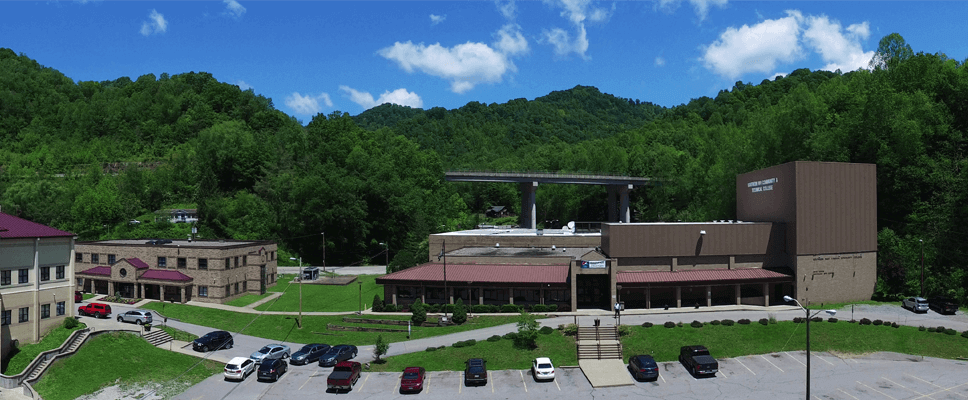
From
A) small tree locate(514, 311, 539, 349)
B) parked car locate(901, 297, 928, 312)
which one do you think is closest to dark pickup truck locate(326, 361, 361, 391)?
small tree locate(514, 311, 539, 349)

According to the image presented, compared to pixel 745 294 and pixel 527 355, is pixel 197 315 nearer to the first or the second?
pixel 527 355

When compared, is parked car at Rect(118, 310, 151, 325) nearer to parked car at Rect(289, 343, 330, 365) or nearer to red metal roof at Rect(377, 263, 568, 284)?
parked car at Rect(289, 343, 330, 365)

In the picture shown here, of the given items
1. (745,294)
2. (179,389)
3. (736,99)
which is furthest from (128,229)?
(736,99)

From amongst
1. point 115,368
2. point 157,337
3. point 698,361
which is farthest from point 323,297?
point 698,361

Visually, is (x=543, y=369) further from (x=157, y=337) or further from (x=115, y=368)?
(x=157, y=337)

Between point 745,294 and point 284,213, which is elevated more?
point 284,213

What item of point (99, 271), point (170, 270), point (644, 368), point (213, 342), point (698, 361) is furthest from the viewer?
point (99, 271)
